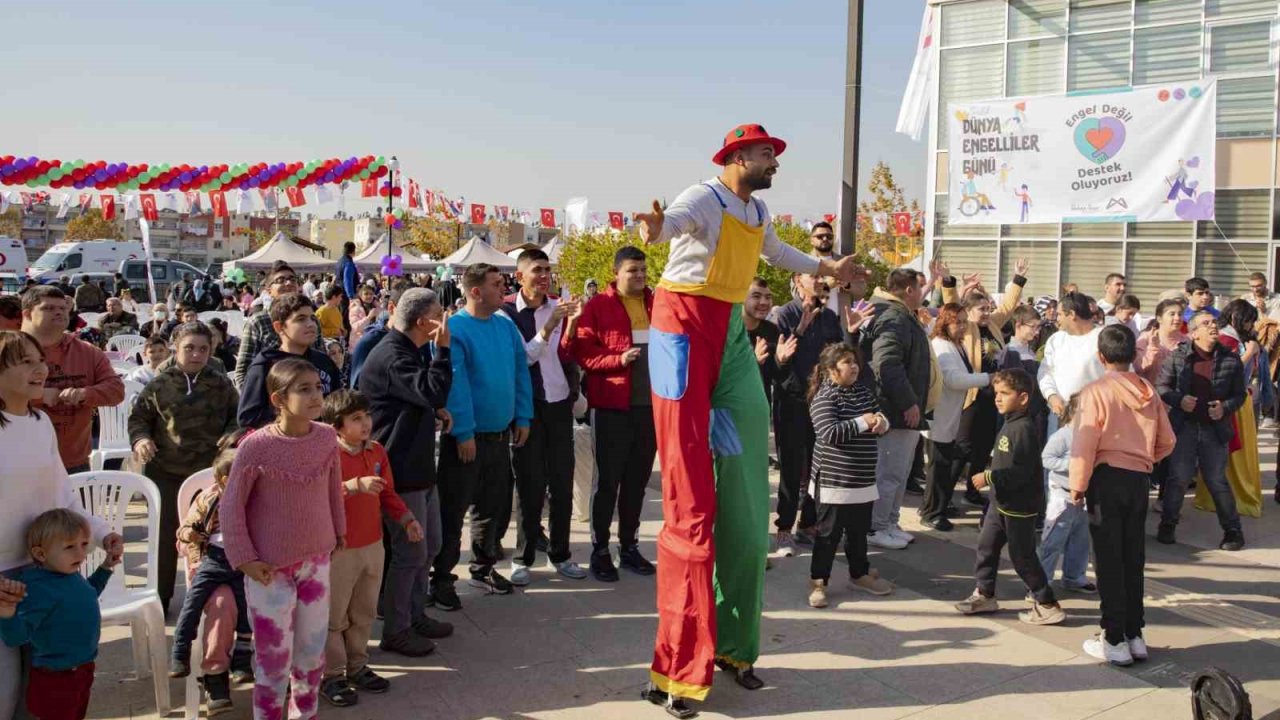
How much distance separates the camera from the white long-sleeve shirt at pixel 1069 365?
6.27m

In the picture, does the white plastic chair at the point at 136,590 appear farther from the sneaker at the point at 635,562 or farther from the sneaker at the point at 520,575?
the sneaker at the point at 635,562

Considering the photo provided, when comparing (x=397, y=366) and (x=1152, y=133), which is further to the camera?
(x=1152, y=133)

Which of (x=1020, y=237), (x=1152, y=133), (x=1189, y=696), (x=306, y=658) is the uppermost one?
(x=1152, y=133)

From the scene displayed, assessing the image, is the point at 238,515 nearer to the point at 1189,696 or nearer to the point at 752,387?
the point at 752,387

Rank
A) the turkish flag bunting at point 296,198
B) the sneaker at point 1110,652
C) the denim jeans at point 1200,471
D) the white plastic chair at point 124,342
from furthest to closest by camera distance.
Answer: the turkish flag bunting at point 296,198, the white plastic chair at point 124,342, the denim jeans at point 1200,471, the sneaker at point 1110,652

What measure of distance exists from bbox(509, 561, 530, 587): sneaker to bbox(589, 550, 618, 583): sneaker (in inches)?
15.2

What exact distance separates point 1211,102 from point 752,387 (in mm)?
13665

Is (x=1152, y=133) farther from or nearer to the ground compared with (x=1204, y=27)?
nearer to the ground

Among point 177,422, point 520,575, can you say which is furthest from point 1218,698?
point 177,422

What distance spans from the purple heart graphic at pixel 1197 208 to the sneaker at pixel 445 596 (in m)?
13.8

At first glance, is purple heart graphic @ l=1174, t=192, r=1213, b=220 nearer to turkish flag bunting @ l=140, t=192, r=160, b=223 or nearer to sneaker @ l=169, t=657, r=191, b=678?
sneaker @ l=169, t=657, r=191, b=678

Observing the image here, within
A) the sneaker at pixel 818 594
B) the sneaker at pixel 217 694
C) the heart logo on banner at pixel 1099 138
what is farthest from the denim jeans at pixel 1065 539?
the heart logo on banner at pixel 1099 138

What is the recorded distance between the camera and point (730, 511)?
4.22 m

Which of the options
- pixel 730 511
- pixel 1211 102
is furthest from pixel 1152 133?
pixel 730 511
